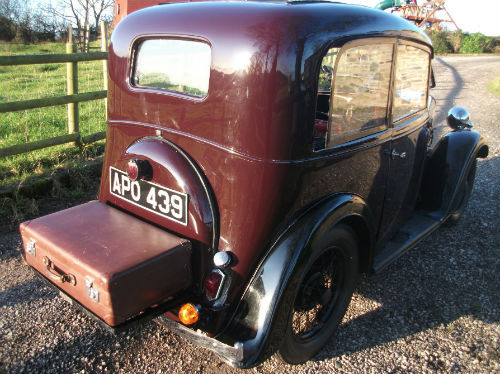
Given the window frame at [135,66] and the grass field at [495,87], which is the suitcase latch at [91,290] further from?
the grass field at [495,87]

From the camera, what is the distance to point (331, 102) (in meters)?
2.23

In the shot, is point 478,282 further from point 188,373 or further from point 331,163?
point 188,373

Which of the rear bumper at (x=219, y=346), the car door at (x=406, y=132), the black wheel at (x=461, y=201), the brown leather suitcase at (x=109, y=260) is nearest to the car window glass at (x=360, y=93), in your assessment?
the car door at (x=406, y=132)

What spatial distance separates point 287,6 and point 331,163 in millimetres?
840

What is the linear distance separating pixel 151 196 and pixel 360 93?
1.37 m

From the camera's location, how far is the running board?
2783mm

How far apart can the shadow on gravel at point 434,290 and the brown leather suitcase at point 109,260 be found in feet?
3.90

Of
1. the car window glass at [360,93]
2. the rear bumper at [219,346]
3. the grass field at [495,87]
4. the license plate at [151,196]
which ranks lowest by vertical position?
the rear bumper at [219,346]

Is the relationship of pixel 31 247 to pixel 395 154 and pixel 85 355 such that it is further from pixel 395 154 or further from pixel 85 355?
pixel 395 154

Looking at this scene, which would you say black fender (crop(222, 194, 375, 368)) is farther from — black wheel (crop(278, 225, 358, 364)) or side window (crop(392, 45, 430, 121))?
side window (crop(392, 45, 430, 121))

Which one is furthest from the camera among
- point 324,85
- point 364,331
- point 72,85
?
point 72,85

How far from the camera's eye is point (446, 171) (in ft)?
12.1

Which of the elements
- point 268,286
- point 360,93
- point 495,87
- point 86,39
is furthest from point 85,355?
point 86,39

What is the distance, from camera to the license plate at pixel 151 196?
6.88ft
